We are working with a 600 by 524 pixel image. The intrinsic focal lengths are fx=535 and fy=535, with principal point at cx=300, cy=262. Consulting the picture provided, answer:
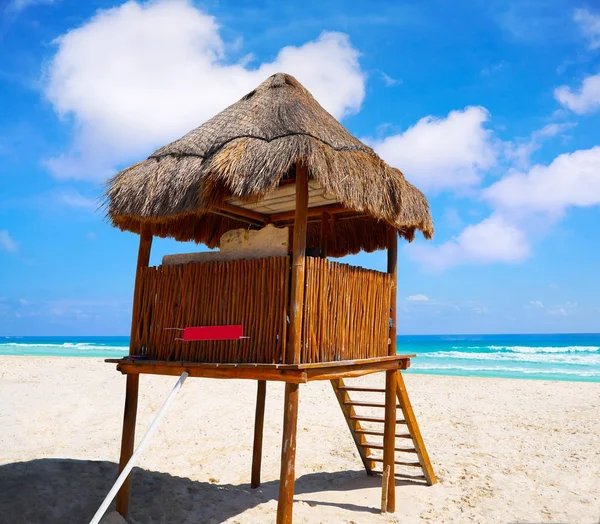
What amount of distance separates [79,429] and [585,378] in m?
23.6

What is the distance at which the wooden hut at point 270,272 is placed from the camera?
15.6 ft

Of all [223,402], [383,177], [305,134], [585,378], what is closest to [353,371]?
[383,177]

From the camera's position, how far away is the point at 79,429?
33.9 ft

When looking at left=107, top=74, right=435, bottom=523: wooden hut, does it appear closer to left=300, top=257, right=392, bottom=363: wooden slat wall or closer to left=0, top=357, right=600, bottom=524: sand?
left=300, top=257, right=392, bottom=363: wooden slat wall

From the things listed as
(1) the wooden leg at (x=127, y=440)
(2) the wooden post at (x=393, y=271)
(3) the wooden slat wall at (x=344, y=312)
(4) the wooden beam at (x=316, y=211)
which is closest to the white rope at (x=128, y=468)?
(1) the wooden leg at (x=127, y=440)

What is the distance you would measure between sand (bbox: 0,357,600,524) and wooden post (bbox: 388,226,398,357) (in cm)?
196

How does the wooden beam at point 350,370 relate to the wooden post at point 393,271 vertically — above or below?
below

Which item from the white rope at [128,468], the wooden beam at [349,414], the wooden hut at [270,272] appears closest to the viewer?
the white rope at [128,468]

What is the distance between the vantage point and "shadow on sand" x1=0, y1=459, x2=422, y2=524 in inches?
219

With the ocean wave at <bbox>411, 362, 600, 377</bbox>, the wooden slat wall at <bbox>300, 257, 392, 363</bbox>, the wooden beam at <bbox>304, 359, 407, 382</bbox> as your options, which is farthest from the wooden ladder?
the ocean wave at <bbox>411, 362, 600, 377</bbox>

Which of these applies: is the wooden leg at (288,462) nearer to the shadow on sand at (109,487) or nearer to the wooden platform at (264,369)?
the wooden platform at (264,369)

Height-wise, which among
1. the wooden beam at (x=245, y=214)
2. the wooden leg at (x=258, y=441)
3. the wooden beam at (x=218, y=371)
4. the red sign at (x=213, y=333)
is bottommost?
the wooden leg at (x=258, y=441)

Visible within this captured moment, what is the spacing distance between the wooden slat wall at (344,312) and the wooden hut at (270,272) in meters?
0.01

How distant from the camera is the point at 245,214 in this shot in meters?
7.23
